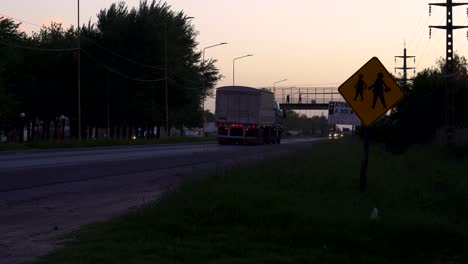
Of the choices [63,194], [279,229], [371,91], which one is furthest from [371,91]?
[63,194]

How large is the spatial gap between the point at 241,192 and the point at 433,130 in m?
40.2

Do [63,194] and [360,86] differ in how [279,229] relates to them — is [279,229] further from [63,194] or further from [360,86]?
[63,194]

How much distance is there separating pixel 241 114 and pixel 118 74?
22781 mm

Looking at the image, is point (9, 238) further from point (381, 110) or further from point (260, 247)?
point (381, 110)

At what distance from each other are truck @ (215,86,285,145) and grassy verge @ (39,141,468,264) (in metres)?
41.8

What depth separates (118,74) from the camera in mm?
79312

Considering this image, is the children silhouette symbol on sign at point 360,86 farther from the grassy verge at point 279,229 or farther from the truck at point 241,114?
the truck at point 241,114

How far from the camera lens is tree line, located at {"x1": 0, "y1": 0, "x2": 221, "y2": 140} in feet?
262

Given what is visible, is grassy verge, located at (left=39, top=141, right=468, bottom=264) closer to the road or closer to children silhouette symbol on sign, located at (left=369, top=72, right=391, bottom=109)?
the road

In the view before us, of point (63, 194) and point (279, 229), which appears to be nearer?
point (279, 229)

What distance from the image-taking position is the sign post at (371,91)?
644 inches

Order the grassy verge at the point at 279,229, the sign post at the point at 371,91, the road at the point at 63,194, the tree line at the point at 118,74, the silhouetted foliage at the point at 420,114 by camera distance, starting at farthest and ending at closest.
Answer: the tree line at the point at 118,74
the silhouetted foliage at the point at 420,114
the sign post at the point at 371,91
the road at the point at 63,194
the grassy verge at the point at 279,229

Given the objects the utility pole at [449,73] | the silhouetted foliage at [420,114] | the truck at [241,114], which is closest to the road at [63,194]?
the utility pole at [449,73]

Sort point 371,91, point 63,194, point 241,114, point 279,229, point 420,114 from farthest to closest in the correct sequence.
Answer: point 241,114, point 420,114, point 63,194, point 371,91, point 279,229
